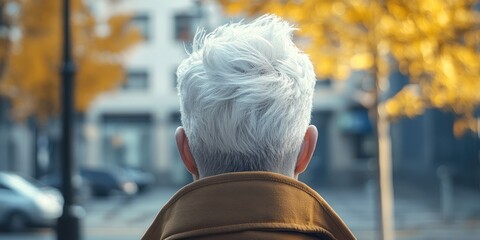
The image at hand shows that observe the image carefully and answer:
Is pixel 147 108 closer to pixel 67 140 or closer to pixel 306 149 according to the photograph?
pixel 67 140

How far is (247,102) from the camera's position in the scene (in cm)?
142

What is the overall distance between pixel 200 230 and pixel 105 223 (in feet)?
68.0

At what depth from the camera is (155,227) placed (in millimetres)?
1436

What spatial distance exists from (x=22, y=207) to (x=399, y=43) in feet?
45.4

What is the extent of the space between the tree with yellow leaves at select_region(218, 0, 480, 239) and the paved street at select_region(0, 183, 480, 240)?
7830 millimetres

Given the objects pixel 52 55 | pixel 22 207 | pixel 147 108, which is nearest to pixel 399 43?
pixel 22 207

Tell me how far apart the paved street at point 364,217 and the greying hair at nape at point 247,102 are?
50.4 feet

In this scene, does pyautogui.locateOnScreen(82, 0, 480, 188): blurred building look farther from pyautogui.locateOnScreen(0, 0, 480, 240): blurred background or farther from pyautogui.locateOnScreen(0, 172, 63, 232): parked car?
pyautogui.locateOnScreen(0, 172, 63, 232): parked car

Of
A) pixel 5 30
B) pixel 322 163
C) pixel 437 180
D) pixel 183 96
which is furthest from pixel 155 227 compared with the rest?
pixel 322 163

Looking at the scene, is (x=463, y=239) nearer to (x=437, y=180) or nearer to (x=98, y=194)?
(x=437, y=180)

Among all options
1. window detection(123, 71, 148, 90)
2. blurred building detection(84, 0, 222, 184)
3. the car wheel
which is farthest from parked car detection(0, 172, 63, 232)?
window detection(123, 71, 148, 90)

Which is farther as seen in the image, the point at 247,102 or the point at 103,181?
the point at 103,181

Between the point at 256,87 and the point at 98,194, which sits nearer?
the point at 256,87

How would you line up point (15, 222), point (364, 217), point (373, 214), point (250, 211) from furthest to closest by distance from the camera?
point (373, 214), point (364, 217), point (15, 222), point (250, 211)
